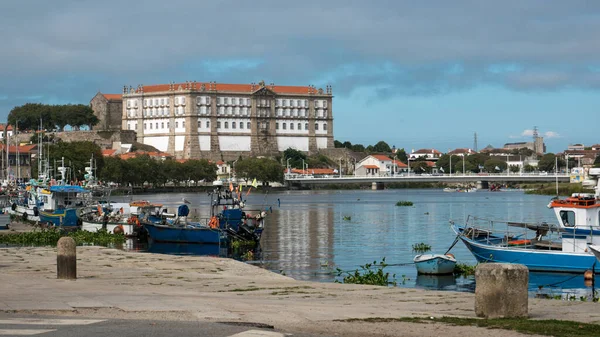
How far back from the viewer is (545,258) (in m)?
31.2

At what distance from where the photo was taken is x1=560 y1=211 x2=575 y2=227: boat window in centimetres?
3200

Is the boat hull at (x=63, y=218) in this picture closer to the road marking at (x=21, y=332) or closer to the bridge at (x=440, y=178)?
the road marking at (x=21, y=332)

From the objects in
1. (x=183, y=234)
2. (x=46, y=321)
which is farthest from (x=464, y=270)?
(x=46, y=321)

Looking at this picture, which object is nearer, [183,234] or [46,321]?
[46,321]

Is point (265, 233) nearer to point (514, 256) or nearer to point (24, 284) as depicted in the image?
point (514, 256)

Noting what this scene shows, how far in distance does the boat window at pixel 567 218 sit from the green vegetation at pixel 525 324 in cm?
1695

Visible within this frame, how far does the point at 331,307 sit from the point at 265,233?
135ft

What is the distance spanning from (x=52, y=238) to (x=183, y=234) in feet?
20.5

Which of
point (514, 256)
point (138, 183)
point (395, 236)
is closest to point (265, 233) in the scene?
point (395, 236)

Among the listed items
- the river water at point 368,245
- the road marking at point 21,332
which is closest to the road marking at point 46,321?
the road marking at point 21,332

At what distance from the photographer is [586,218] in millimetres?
31797

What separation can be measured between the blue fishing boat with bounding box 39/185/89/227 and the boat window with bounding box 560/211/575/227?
107 ft

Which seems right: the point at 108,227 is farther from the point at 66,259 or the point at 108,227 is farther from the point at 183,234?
the point at 66,259

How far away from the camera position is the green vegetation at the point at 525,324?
14.3 m
